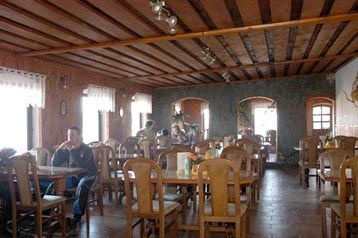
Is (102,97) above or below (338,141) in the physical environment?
above

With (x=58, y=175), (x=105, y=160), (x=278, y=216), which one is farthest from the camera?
(x=105, y=160)

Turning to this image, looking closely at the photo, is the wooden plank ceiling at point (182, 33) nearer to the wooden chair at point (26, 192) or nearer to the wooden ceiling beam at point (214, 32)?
the wooden ceiling beam at point (214, 32)

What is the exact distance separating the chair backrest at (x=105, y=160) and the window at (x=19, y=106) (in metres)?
1.68

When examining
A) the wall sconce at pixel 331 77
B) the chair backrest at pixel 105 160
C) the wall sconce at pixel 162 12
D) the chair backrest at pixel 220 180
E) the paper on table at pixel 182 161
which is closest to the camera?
the chair backrest at pixel 220 180

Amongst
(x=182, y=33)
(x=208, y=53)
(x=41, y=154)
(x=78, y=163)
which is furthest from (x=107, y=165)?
(x=208, y=53)

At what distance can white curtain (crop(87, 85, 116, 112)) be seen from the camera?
8.38 m

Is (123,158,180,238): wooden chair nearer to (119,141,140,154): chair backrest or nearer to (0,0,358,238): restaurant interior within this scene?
(0,0,358,238): restaurant interior

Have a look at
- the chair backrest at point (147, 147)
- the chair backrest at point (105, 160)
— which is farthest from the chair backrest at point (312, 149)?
the chair backrest at point (105, 160)

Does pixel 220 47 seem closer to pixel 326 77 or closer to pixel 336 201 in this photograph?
pixel 336 201

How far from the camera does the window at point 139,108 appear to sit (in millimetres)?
10750

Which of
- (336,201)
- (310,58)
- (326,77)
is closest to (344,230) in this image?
(336,201)

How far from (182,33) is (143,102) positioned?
630 cm

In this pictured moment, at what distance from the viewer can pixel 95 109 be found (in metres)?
8.53

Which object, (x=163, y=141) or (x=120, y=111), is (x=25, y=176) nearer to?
(x=163, y=141)
